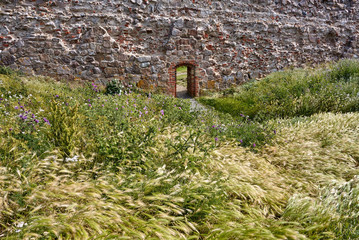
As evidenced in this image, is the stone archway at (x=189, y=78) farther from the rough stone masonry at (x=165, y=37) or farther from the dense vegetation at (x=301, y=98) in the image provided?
the dense vegetation at (x=301, y=98)

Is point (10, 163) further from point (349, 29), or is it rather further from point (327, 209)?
point (349, 29)

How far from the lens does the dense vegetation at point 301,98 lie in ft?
21.6

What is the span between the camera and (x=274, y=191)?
10.2ft

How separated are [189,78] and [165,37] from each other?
2042 mm

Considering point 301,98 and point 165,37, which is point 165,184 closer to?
point 301,98

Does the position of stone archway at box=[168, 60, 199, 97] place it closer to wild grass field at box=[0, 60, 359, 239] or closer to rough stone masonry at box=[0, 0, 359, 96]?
rough stone masonry at box=[0, 0, 359, 96]

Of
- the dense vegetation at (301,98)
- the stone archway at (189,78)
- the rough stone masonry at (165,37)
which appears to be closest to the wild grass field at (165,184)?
the dense vegetation at (301,98)

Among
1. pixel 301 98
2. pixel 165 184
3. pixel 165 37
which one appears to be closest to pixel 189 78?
pixel 165 37

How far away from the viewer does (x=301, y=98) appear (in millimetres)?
6824

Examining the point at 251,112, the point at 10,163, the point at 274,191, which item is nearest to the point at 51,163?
the point at 10,163

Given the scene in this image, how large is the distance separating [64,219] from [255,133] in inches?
139

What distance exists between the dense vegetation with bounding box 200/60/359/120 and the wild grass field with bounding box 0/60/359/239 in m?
1.85

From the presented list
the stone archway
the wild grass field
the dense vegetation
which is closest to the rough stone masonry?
the stone archway

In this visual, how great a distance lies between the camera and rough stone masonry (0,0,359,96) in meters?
8.06
